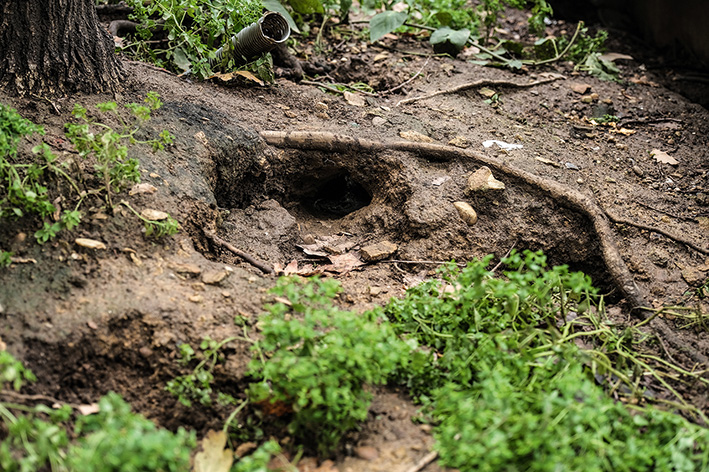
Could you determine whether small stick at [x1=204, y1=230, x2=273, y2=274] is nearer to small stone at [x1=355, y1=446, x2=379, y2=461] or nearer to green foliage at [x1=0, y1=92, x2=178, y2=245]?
green foliage at [x1=0, y1=92, x2=178, y2=245]

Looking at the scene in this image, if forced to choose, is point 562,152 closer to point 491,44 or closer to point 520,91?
point 520,91

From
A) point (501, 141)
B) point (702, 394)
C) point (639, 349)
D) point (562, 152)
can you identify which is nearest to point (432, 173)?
point (501, 141)

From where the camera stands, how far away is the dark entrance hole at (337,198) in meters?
4.11

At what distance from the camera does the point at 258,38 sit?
3.99 m

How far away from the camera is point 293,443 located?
87.7 inches

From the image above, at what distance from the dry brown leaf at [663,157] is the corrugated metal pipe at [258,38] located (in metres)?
2.74

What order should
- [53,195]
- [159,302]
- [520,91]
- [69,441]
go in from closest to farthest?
[69,441], [159,302], [53,195], [520,91]

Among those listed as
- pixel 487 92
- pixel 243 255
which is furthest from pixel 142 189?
pixel 487 92

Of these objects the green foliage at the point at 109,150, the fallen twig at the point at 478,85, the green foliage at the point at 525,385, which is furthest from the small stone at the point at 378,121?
the green foliage at the point at 109,150

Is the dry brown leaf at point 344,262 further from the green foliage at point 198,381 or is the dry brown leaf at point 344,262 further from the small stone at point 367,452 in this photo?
the small stone at point 367,452

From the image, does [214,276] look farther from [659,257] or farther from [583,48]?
[583,48]

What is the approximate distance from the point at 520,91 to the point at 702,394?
2.95 meters

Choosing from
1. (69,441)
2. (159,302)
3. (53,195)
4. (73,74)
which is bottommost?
(69,441)

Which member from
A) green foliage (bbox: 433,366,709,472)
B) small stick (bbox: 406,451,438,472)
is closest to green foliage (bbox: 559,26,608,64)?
green foliage (bbox: 433,366,709,472)
